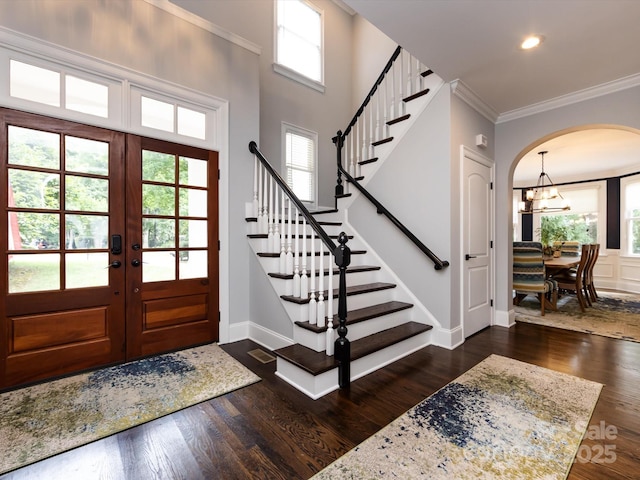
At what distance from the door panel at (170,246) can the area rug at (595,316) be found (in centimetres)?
421

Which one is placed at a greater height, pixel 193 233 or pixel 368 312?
pixel 193 233

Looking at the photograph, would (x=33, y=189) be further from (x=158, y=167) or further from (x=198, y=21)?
(x=198, y=21)

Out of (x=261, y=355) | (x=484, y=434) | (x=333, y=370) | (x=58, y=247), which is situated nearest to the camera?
(x=484, y=434)

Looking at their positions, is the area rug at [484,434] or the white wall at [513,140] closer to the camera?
the area rug at [484,434]

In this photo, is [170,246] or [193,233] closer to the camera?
[170,246]

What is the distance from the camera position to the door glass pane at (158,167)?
2855 millimetres

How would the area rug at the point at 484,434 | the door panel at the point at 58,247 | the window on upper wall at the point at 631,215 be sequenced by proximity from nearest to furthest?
the area rug at the point at 484,434
the door panel at the point at 58,247
the window on upper wall at the point at 631,215

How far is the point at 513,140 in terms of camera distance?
3.94 m

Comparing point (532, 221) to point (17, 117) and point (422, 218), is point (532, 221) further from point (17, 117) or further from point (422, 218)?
point (17, 117)

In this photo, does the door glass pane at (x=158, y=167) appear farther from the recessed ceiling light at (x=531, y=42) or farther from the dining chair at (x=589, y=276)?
the dining chair at (x=589, y=276)

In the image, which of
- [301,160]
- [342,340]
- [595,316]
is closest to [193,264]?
[342,340]

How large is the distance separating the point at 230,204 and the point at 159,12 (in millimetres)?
1906

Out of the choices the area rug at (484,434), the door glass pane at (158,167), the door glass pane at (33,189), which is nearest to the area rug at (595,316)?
the area rug at (484,434)

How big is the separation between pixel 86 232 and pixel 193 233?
882 mm
